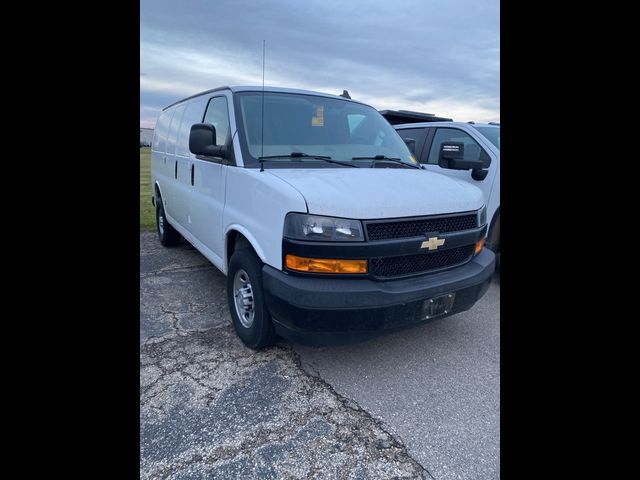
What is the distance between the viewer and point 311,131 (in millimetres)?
3475

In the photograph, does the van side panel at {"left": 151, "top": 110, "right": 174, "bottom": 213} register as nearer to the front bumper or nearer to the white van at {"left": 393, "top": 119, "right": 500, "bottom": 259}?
the white van at {"left": 393, "top": 119, "right": 500, "bottom": 259}

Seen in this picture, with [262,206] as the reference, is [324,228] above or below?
below

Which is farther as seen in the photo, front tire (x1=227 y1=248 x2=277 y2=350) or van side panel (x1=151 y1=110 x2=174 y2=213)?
van side panel (x1=151 y1=110 x2=174 y2=213)

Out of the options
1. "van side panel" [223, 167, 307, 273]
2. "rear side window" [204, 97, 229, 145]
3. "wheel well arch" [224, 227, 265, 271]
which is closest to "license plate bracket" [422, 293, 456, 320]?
"van side panel" [223, 167, 307, 273]

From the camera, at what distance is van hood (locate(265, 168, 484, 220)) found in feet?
7.86

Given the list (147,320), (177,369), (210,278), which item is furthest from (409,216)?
(210,278)

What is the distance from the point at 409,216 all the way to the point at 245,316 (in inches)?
61.8

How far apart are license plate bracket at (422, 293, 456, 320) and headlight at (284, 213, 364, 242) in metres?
0.67

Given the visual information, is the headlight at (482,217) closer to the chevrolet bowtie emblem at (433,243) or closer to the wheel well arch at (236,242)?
the chevrolet bowtie emblem at (433,243)

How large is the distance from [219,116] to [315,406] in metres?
2.70

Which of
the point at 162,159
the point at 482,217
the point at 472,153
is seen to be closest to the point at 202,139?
the point at 482,217

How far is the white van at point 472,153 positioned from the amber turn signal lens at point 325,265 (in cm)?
238

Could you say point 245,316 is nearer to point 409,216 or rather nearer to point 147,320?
point 147,320

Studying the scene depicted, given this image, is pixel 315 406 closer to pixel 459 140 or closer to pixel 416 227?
pixel 416 227
